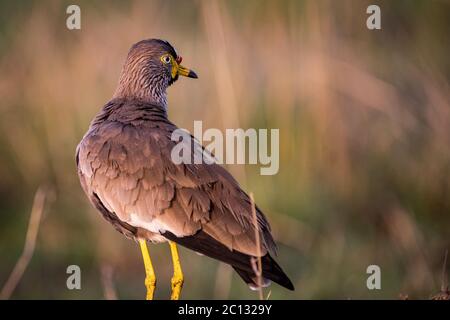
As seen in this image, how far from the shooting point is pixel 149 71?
7047 mm

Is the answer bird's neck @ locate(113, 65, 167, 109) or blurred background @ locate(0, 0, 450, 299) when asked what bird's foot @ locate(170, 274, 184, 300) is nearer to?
bird's neck @ locate(113, 65, 167, 109)

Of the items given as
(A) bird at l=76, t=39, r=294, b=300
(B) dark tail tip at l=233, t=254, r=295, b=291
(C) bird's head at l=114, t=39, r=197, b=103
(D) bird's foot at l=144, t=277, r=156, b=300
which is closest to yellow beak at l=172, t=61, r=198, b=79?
(C) bird's head at l=114, t=39, r=197, b=103

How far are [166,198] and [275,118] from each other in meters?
2.96

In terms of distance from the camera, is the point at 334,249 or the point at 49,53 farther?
the point at 49,53

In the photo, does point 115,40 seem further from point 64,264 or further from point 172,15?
point 64,264

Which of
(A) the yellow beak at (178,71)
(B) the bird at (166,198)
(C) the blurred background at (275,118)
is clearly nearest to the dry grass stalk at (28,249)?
(C) the blurred background at (275,118)

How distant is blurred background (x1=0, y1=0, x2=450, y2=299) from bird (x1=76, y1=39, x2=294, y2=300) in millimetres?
2138

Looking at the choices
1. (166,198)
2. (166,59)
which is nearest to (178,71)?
(166,59)

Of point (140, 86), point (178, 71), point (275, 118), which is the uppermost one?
point (178, 71)

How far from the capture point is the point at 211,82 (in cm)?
916

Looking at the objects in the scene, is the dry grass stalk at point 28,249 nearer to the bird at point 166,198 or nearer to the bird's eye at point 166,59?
the bird at point 166,198

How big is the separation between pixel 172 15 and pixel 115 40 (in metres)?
0.55

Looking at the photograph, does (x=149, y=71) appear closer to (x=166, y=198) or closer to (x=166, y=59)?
(x=166, y=59)
